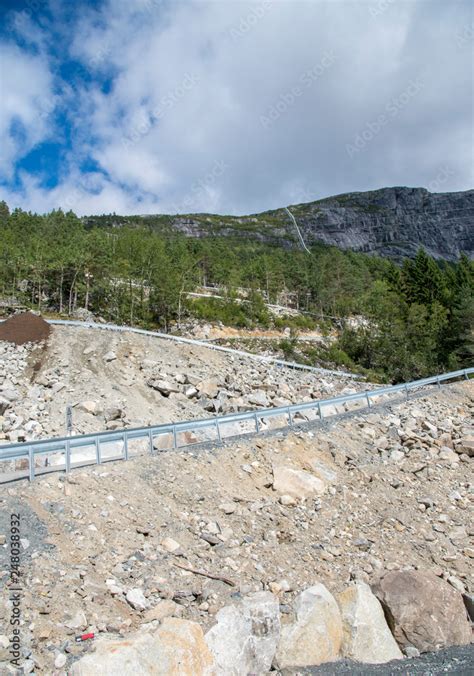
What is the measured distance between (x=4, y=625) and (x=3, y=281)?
50.7 metres

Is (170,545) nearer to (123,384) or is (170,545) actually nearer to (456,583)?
(456,583)

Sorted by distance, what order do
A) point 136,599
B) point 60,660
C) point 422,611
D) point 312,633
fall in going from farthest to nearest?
point 422,611 → point 312,633 → point 136,599 → point 60,660

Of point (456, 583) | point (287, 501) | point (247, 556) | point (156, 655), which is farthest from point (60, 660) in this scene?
point (456, 583)

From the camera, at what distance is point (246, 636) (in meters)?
7.17

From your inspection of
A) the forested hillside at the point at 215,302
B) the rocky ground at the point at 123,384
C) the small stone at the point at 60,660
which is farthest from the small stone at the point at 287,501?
the forested hillside at the point at 215,302

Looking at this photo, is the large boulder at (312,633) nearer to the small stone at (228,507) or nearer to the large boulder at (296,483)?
the small stone at (228,507)

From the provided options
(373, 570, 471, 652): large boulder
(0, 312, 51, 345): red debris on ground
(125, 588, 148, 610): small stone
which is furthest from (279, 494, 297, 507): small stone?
(0, 312, 51, 345): red debris on ground

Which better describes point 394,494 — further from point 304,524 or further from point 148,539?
point 148,539

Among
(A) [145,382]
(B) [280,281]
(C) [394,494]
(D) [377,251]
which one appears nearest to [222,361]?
(A) [145,382]

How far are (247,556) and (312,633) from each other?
2.03 meters

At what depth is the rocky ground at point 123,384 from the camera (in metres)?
20.6

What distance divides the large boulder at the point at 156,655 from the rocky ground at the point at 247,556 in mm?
19

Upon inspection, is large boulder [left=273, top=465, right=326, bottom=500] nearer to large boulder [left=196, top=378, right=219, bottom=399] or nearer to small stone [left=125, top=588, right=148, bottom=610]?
small stone [left=125, top=588, right=148, bottom=610]

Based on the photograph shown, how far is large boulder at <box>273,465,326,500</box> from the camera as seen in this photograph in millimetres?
12188
